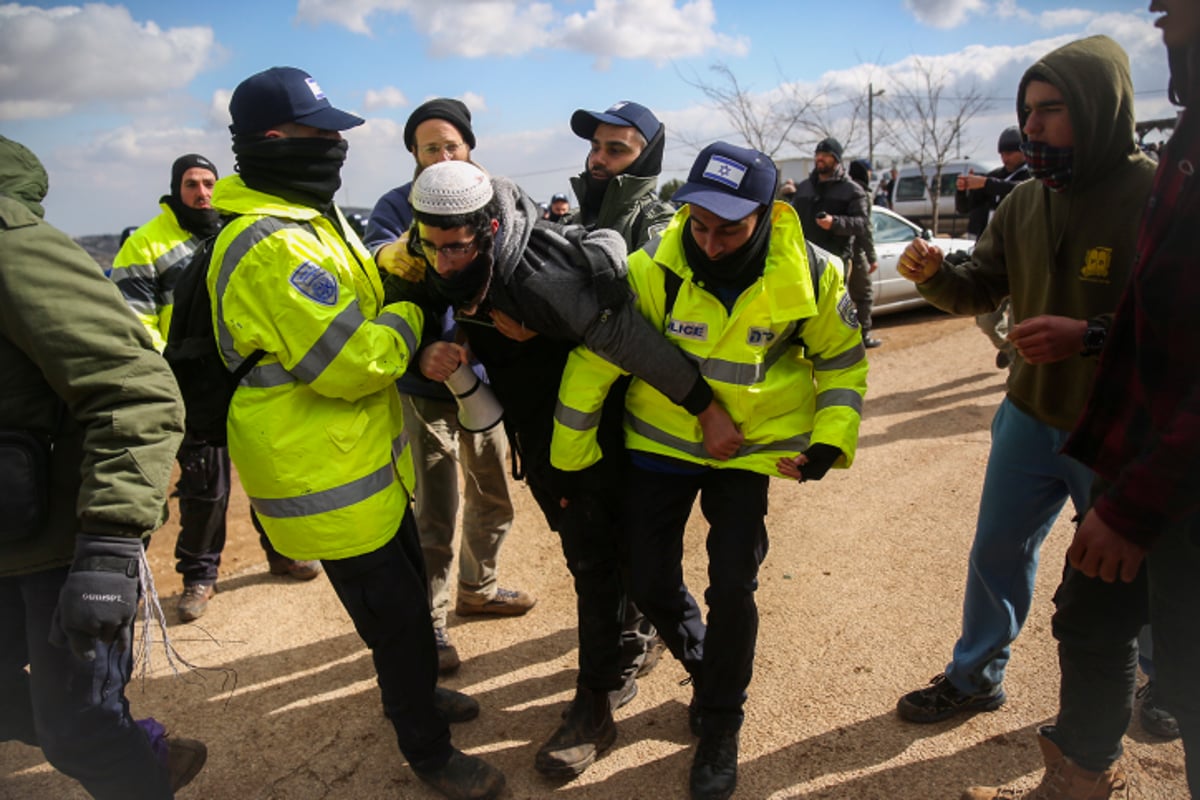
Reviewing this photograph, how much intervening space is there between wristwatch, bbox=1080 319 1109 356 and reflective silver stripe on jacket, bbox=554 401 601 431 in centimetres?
140

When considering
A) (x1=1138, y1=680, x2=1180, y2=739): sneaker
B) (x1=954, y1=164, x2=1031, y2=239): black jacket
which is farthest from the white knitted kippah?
(x1=954, y1=164, x2=1031, y2=239): black jacket

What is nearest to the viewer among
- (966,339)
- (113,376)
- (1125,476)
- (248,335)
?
(1125,476)

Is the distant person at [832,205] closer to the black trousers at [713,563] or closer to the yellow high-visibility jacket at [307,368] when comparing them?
the black trousers at [713,563]

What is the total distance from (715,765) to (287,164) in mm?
2340

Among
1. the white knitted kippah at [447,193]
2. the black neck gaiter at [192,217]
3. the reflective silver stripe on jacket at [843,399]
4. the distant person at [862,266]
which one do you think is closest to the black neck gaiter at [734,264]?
the reflective silver stripe on jacket at [843,399]

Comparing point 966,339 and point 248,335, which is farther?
point 966,339

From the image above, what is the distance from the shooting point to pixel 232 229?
232 cm

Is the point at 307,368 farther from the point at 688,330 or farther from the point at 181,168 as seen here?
the point at 181,168

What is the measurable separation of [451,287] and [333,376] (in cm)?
44

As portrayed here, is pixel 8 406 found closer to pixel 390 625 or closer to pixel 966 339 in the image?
pixel 390 625

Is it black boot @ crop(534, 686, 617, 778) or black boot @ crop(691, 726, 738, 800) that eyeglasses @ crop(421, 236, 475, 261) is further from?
black boot @ crop(691, 726, 738, 800)

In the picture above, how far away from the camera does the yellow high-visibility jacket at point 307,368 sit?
2.28m

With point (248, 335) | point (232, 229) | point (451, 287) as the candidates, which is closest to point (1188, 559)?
point (451, 287)

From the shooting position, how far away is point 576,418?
102 inches
